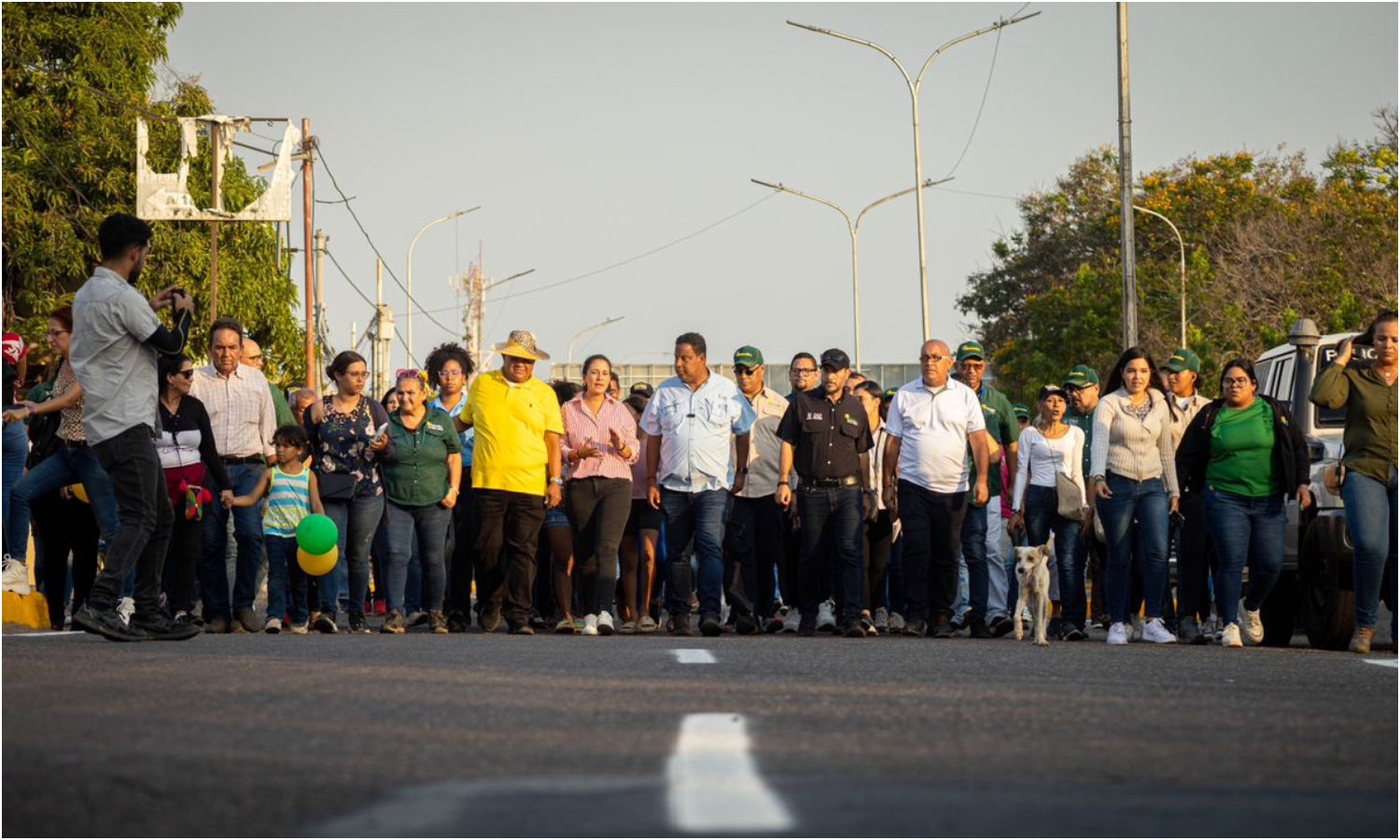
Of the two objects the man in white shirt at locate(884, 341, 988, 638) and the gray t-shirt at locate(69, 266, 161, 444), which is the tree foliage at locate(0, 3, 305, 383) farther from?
the gray t-shirt at locate(69, 266, 161, 444)

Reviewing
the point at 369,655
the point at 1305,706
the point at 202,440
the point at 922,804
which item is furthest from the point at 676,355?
the point at 922,804

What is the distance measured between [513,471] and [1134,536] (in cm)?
410

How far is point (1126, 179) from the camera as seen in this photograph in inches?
1170

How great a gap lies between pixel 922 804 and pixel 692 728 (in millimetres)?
1565

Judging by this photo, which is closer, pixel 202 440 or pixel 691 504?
pixel 202 440

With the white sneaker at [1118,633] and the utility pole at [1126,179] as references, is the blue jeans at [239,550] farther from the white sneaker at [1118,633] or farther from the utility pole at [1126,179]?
the utility pole at [1126,179]

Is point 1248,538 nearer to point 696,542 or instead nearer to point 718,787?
point 696,542

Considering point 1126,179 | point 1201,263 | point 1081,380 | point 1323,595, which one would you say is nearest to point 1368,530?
point 1323,595

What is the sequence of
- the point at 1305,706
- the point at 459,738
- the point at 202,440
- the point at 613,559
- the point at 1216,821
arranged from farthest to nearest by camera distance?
the point at 613,559, the point at 202,440, the point at 1305,706, the point at 459,738, the point at 1216,821

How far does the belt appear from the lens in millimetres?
15344

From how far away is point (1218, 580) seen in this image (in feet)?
47.0

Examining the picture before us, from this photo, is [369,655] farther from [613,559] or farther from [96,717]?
[613,559]

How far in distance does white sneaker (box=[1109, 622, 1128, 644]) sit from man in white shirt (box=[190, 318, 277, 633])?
5.44 meters

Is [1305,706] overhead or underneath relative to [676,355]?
underneath
